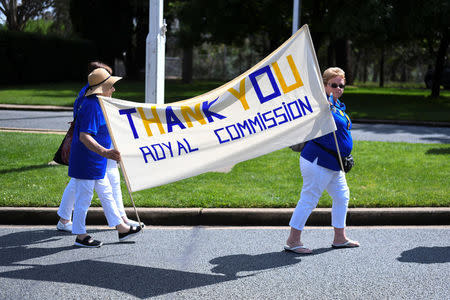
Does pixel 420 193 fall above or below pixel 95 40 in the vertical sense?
below

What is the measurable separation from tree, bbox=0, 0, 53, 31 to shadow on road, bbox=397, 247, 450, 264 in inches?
1252

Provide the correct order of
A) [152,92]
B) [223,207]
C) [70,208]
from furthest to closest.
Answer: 1. [152,92]
2. [223,207]
3. [70,208]

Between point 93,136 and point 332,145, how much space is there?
2.08 metres

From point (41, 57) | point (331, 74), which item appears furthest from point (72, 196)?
point (41, 57)

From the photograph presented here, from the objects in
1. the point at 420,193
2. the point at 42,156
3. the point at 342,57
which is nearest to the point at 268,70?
the point at 420,193

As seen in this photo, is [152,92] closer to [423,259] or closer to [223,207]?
[223,207]

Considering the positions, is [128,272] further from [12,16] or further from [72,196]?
[12,16]

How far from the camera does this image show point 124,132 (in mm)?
4754

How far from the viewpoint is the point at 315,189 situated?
4859 mm

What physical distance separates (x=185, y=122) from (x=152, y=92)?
3.17 metres

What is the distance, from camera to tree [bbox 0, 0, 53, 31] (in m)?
32.7

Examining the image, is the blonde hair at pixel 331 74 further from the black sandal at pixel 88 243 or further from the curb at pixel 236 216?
the black sandal at pixel 88 243

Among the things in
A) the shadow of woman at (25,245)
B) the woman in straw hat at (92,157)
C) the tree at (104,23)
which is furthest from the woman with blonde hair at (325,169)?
the tree at (104,23)

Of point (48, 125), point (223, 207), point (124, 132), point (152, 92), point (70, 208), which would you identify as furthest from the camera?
point (48, 125)
